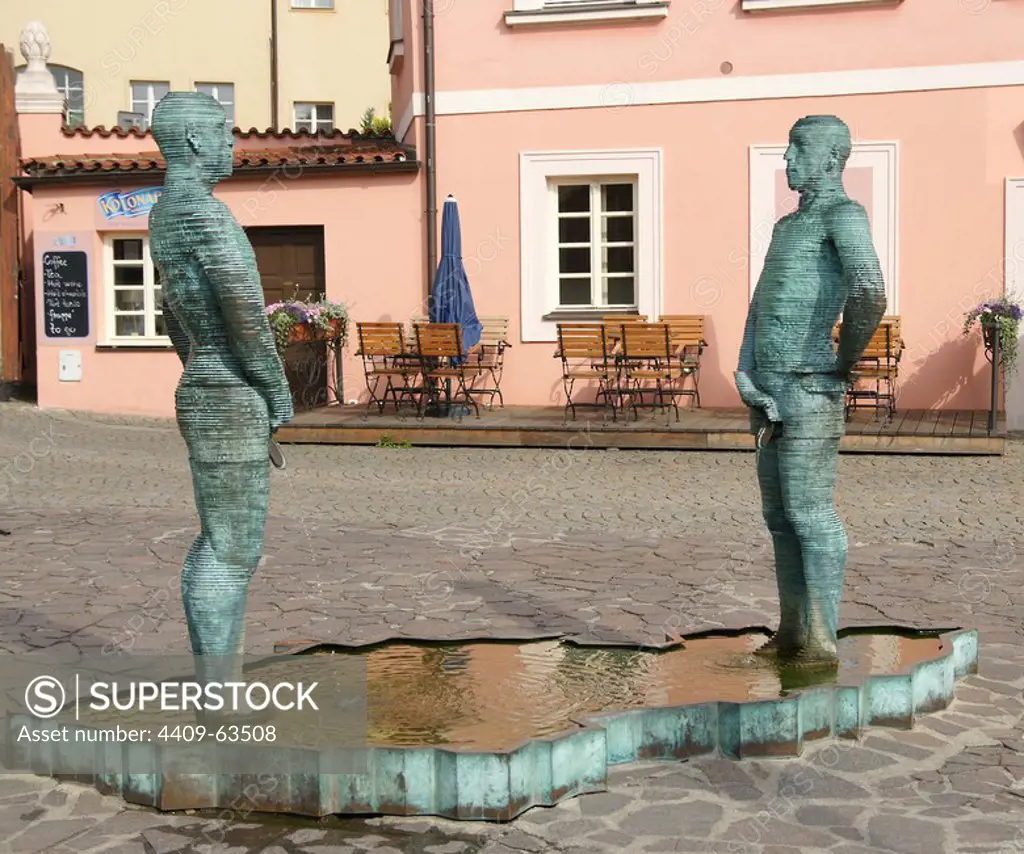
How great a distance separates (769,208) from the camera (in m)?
16.4

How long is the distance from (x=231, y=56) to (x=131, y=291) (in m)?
12.4

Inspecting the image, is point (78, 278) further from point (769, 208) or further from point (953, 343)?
point (953, 343)

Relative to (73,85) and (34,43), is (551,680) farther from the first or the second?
(73,85)

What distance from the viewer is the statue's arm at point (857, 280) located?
5.48m

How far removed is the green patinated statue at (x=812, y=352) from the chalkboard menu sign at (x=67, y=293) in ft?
46.9

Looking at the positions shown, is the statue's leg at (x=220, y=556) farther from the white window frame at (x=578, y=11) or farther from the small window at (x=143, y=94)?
the small window at (x=143, y=94)

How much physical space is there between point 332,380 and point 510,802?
1353 centimetres

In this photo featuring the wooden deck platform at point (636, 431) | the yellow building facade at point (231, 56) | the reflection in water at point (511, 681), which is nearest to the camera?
the reflection in water at point (511, 681)

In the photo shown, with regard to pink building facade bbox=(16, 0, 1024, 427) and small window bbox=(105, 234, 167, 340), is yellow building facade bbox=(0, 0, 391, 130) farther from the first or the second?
pink building facade bbox=(16, 0, 1024, 427)

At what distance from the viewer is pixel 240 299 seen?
4.75 meters

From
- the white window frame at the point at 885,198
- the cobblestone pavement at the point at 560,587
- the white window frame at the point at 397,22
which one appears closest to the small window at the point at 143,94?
the white window frame at the point at 397,22

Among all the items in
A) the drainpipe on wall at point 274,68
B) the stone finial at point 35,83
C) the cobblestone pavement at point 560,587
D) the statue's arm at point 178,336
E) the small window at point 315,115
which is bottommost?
the cobblestone pavement at point 560,587

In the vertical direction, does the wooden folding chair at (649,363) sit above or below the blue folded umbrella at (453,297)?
below

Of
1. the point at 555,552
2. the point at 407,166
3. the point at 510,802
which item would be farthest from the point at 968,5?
the point at 510,802
